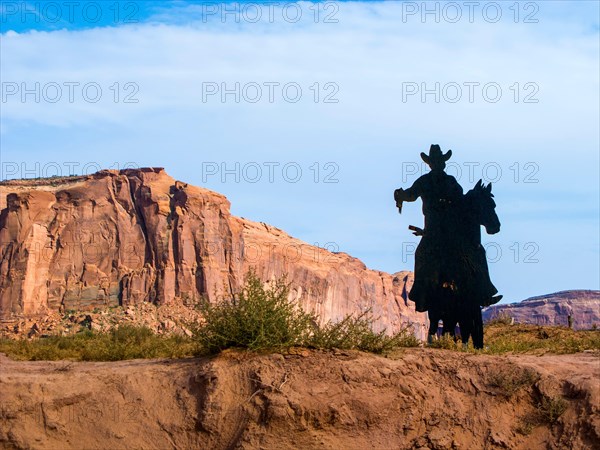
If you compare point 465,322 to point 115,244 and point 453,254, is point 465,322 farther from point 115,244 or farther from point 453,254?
point 115,244

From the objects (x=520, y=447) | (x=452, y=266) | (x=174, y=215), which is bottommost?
(x=520, y=447)

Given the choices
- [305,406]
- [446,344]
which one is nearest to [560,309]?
[446,344]

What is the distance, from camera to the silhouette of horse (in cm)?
1661

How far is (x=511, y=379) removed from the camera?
11188 millimetres

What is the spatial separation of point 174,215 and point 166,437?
87981 millimetres

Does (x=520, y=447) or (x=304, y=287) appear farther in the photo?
(x=304, y=287)

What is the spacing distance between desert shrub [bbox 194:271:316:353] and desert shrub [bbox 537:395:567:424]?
9.60 ft

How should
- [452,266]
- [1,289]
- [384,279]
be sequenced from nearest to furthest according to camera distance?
[452,266] < [1,289] < [384,279]

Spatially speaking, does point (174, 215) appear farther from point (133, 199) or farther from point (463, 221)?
point (463, 221)

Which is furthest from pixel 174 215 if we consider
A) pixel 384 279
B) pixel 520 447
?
pixel 520 447

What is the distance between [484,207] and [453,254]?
1078mm

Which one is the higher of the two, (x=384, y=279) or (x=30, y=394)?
(x=384, y=279)

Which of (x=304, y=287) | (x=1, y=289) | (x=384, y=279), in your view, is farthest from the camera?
(x=384, y=279)

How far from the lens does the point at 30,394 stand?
11.1m
